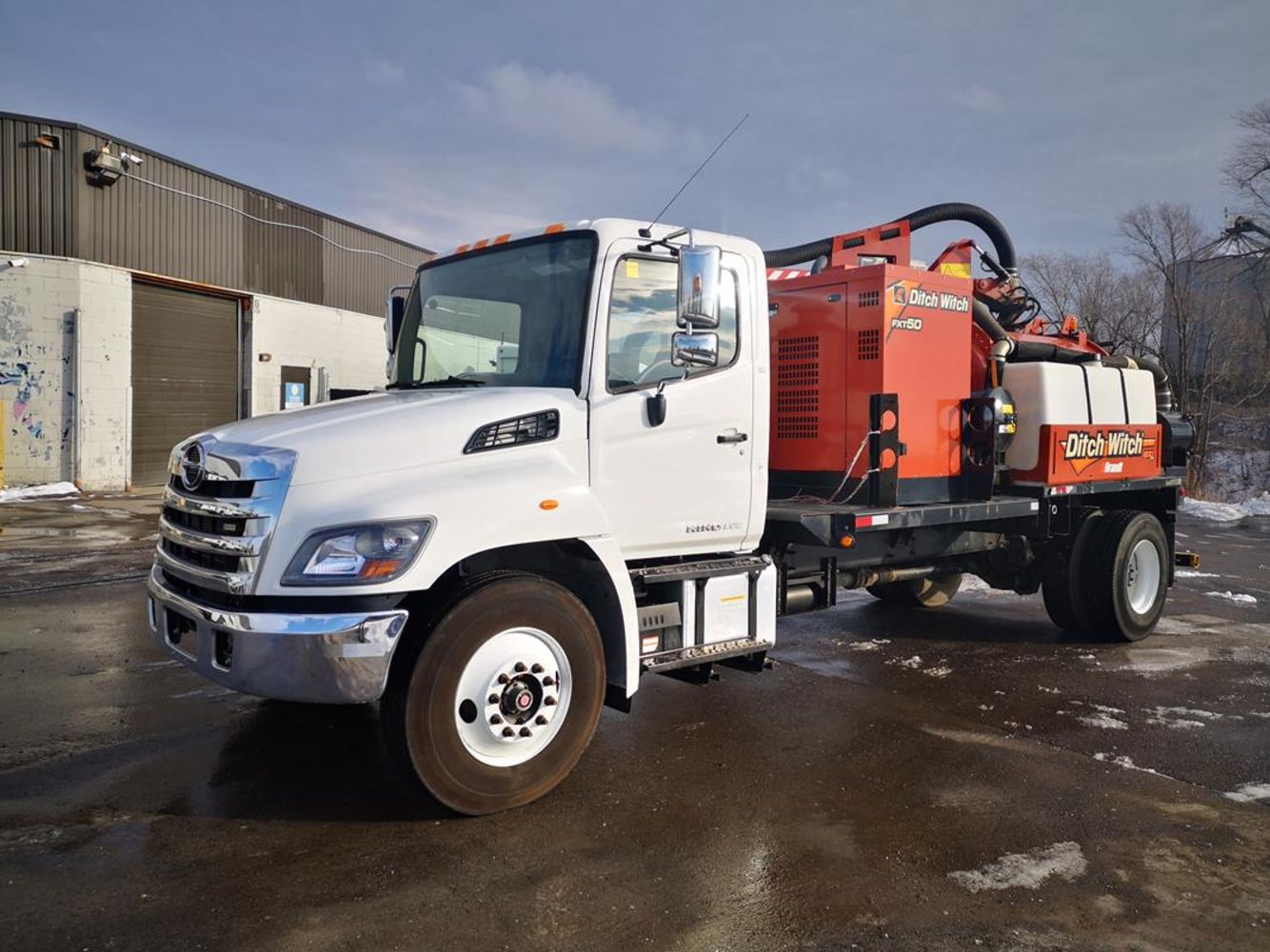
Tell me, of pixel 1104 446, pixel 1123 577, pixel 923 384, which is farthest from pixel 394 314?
pixel 1123 577

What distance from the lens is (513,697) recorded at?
4039 millimetres

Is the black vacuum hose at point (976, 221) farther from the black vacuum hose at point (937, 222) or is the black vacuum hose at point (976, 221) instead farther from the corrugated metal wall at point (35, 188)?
the corrugated metal wall at point (35, 188)

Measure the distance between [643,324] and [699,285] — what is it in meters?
0.43

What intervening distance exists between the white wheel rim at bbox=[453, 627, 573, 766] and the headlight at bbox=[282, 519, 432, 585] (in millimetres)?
545

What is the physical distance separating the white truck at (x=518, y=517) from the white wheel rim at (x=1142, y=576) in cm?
312

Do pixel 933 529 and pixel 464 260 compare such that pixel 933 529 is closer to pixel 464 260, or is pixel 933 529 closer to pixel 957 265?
pixel 957 265

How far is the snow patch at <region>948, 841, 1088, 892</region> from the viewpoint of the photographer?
3578mm

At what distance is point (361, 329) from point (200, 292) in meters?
5.08

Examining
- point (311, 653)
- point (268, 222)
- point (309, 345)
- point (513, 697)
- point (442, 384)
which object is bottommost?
point (513, 697)

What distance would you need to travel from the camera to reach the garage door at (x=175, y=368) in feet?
65.0

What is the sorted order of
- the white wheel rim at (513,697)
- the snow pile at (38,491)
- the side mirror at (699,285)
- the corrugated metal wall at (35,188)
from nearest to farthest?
1. the white wheel rim at (513,697)
2. the side mirror at (699,285)
3. the snow pile at (38,491)
4. the corrugated metal wall at (35,188)

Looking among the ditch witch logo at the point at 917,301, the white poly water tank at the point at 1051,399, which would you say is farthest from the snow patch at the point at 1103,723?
the ditch witch logo at the point at 917,301

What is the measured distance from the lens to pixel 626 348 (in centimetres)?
459

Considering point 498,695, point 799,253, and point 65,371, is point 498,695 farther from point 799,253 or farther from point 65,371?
point 65,371
